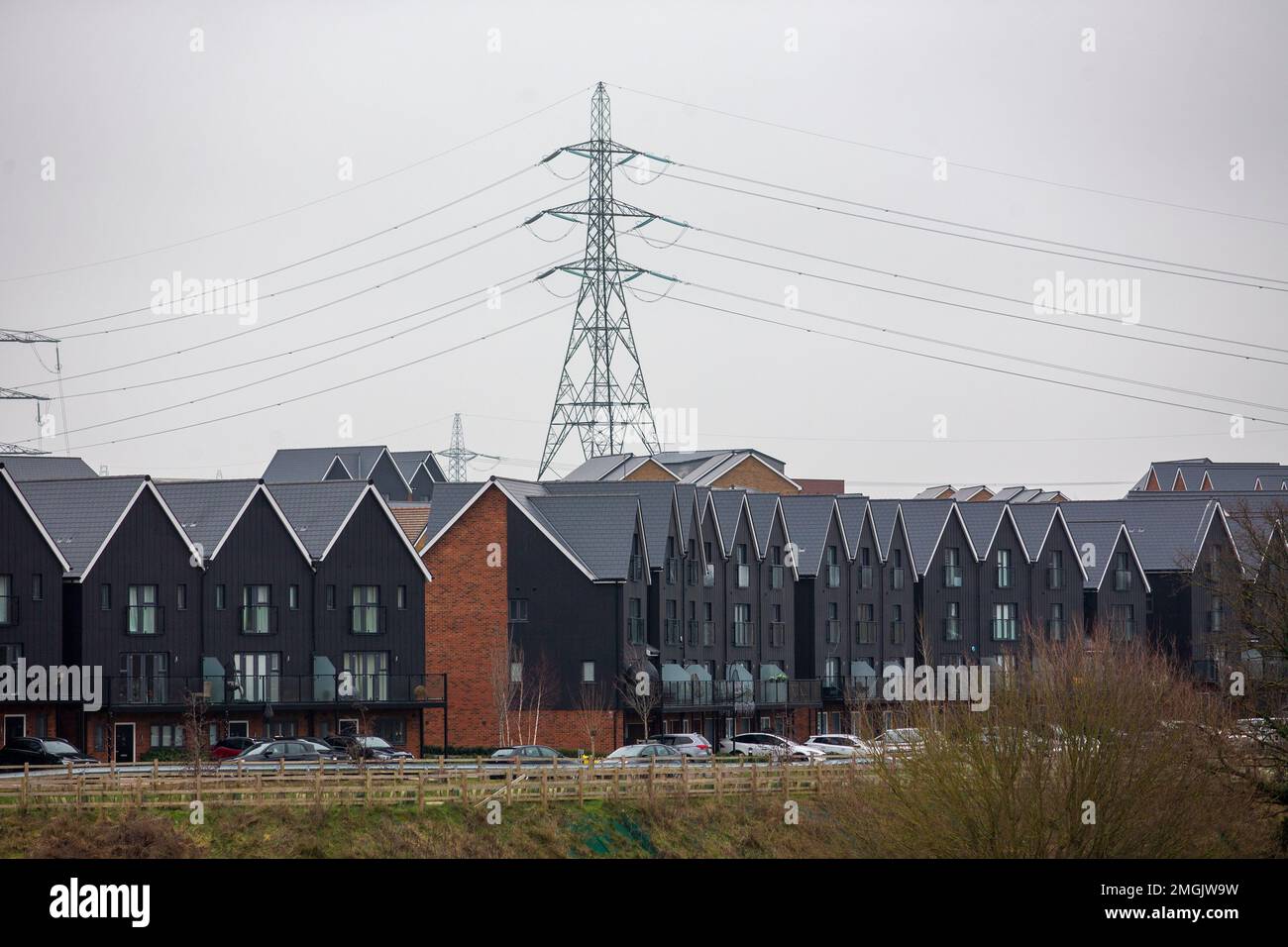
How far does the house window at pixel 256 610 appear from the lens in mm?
69500

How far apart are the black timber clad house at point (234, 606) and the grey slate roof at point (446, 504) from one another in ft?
13.9

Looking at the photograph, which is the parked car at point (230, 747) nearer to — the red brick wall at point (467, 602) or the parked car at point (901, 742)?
the red brick wall at point (467, 602)

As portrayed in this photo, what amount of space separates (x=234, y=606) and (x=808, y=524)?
1277 inches

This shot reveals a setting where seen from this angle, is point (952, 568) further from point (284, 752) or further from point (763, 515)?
point (284, 752)

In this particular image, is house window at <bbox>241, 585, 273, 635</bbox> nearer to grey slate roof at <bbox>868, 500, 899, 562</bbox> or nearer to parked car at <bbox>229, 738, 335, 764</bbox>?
parked car at <bbox>229, 738, 335, 764</bbox>

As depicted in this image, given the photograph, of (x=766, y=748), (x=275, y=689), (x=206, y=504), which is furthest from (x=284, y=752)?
(x=766, y=748)

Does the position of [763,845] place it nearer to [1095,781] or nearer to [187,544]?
[1095,781]

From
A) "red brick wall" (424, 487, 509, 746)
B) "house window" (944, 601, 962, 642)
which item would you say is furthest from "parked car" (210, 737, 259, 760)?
"house window" (944, 601, 962, 642)

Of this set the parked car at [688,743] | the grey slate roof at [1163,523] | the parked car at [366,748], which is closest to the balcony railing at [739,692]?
the parked car at [688,743]

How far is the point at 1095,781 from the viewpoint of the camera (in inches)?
1574

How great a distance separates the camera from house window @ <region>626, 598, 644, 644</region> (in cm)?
7638

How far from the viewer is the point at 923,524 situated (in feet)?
313
